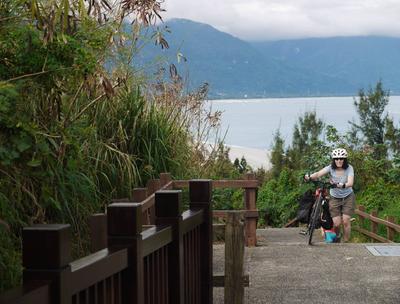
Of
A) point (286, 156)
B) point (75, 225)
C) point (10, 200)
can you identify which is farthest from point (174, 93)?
point (286, 156)

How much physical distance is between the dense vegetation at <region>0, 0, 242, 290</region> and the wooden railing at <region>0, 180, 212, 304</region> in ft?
2.46

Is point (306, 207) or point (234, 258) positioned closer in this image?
point (234, 258)

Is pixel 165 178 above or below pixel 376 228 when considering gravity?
above

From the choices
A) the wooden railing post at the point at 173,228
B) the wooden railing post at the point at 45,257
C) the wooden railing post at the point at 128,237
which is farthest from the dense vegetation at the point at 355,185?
the wooden railing post at the point at 45,257

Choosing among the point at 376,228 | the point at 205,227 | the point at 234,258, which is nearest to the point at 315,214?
the point at 376,228

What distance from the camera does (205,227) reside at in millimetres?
5688

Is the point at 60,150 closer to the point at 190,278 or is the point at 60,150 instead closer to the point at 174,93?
the point at 190,278

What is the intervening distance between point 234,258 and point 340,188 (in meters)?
7.31

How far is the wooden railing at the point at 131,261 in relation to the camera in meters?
2.63

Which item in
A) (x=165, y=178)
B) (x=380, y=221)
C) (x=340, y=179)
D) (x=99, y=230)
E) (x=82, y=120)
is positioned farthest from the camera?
(x=380, y=221)

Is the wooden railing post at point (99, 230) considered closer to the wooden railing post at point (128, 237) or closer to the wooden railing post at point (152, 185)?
the wooden railing post at point (128, 237)

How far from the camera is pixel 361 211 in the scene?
1498cm

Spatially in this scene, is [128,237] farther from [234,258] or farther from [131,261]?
[234,258]

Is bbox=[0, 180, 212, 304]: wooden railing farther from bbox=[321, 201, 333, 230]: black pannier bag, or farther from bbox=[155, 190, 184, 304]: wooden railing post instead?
bbox=[321, 201, 333, 230]: black pannier bag
